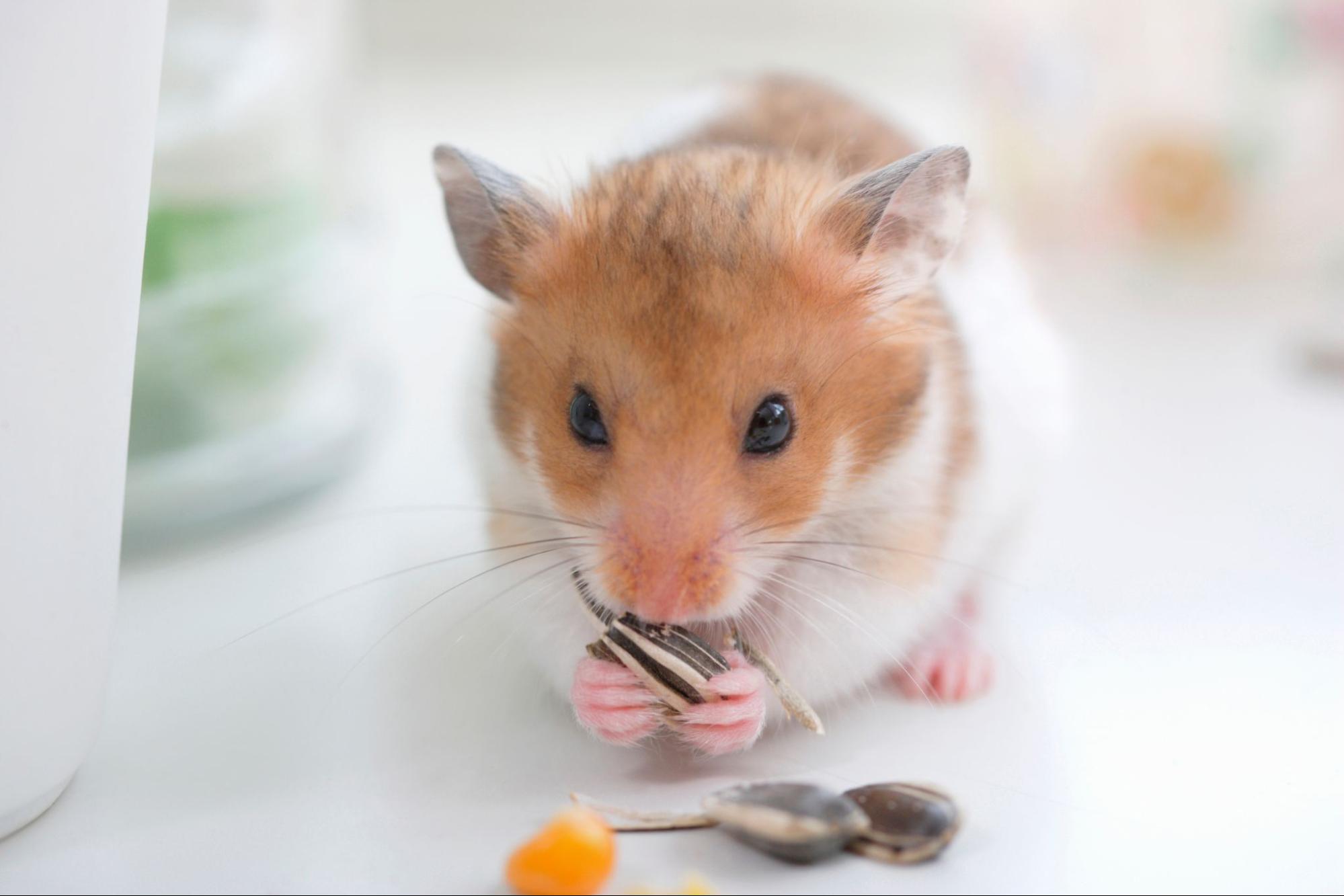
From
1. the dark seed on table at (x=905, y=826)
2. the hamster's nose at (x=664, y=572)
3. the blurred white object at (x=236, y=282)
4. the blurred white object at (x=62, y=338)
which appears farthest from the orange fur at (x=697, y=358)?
the blurred white object at (x=236, y=282)

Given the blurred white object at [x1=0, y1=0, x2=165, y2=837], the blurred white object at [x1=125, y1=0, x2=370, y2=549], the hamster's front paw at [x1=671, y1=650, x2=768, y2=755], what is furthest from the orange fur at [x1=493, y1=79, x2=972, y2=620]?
the blurred white object at [x1=125, y1=0, x2=370, y2=549]

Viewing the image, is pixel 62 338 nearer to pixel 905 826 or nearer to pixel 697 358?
pixel 697 358

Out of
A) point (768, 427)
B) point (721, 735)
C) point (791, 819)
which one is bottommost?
point (791, 819)

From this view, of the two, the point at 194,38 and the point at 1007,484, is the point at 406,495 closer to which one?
the point at 194,38

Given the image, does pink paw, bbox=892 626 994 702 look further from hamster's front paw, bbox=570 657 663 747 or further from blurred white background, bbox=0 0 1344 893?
hamster's front paw, bbox=570 657 663 747

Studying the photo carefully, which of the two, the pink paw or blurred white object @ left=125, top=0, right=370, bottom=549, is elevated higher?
blurred white object @ left=125, top=0, right=370, bottom=549

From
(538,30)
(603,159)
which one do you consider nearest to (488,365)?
(603,159)

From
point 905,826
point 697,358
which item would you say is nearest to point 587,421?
point 697,358
